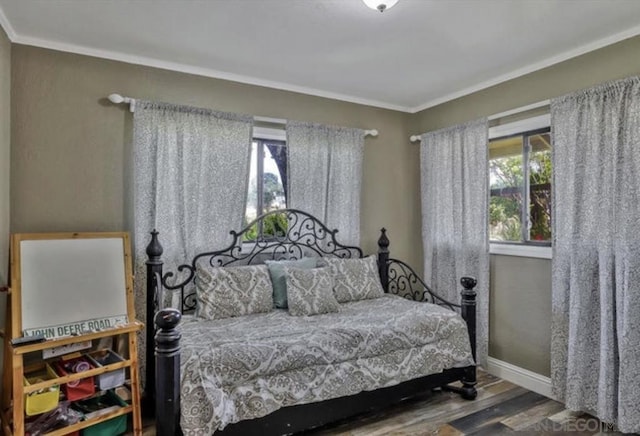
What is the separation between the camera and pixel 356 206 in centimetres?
360

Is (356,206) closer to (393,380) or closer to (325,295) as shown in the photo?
(325,295)

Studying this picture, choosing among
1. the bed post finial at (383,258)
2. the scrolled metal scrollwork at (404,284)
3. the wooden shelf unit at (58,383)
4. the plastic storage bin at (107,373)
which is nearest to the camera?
the wooden shelf unit at (58,383)

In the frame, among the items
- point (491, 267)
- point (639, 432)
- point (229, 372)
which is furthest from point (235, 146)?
point (639, 432)

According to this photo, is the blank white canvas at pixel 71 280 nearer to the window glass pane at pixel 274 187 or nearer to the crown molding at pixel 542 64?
the window glass pane at pixel 274 187

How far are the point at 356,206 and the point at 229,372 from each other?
2.01 metres

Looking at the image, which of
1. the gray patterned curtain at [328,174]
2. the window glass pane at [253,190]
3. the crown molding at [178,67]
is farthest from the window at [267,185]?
the crown molding at [178,67]

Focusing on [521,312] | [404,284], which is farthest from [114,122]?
[521,312]

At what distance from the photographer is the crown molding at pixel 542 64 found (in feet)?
7.90

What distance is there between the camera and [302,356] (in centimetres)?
217

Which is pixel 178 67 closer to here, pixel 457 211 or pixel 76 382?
pixel 76 382

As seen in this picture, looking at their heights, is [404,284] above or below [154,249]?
below

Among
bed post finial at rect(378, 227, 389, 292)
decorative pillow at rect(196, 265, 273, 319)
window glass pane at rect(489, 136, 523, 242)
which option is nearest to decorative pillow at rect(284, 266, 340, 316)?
decorative pillow at rect(196, 265, 273, 319)

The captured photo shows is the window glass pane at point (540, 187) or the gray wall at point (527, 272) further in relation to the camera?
the window glass pane at point (540, 187)

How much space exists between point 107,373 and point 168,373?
0.70 m
